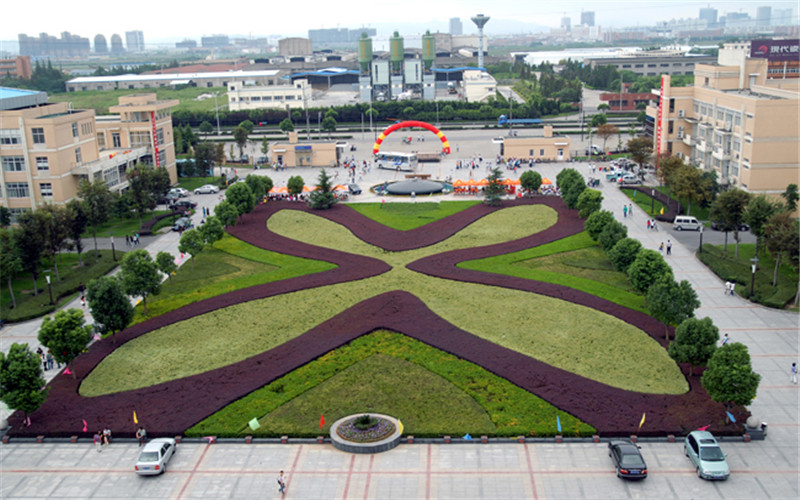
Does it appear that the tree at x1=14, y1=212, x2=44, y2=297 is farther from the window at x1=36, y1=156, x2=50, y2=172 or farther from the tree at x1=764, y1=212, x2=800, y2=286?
the tree at x1=764, y1=212, x2=800, y2=286

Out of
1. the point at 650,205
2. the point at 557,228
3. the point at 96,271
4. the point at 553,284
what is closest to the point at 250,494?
the point at 553,284

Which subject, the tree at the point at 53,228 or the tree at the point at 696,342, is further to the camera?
the tree at the point at 53,228

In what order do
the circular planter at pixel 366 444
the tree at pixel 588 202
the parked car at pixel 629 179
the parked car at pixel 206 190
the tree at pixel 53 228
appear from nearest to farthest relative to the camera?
the circular planter at pixel 366 444 < the tree at pixel 53 228 < the tree at pixel 588 202 < the parked car at pixel 629 179 < the parked car at pixel 206 190

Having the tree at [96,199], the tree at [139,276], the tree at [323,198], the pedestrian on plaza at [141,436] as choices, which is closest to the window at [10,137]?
the tree at [96,199]

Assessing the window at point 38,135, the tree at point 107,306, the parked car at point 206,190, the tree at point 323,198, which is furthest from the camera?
the parked car at point 206,190

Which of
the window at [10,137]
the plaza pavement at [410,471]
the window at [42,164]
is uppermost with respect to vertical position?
the window at [10,137]

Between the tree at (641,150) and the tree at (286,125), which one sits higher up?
the tree at (286,125)

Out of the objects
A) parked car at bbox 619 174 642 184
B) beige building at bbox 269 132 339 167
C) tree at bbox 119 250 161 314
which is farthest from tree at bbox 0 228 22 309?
parked car at bbox 619 174 642 184

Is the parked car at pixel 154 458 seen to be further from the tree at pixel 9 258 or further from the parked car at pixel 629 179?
the parked car at pixel 629 179
